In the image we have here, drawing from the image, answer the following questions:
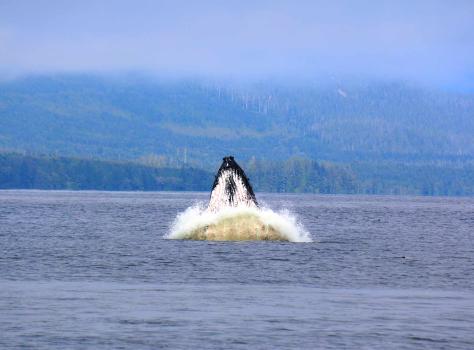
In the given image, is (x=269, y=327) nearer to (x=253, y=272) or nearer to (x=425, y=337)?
(x=425, y=337)

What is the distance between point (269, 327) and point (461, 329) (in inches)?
207

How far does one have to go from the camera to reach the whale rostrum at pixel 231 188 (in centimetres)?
6456

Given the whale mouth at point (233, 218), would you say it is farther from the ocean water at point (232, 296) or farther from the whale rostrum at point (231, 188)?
the ocean water at point (232, 296)

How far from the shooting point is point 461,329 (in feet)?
109

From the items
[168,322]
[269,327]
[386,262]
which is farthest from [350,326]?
[386,262]

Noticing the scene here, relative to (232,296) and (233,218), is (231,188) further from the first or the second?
(232,296)

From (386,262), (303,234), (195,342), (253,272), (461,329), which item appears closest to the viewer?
(195,342)

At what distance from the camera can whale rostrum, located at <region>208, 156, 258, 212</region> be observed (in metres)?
64.6

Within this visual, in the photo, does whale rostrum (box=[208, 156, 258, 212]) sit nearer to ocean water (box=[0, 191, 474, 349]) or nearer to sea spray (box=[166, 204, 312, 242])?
sea spray (box=[166, 204, 312, 242])

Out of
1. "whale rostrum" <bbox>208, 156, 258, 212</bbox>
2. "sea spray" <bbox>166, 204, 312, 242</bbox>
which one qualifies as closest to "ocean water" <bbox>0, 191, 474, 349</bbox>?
"sea spray" <bbox>166, 204, 312, 242</bbox>

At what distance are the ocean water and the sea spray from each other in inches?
35.7

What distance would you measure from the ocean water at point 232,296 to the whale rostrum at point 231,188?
2478mm

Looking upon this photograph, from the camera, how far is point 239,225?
6756cm

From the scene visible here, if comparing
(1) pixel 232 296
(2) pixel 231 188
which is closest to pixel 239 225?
(2) pixel 231 188
